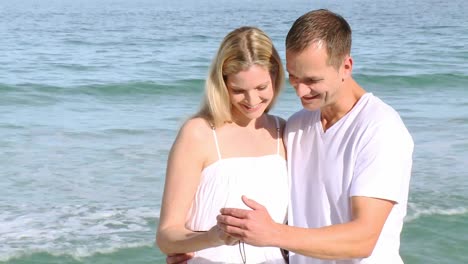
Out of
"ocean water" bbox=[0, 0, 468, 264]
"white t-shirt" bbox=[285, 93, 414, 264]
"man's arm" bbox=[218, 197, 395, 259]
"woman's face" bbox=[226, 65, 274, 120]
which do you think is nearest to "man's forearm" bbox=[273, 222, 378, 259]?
"man's arm" bbox=[218, 197, 395, 259]

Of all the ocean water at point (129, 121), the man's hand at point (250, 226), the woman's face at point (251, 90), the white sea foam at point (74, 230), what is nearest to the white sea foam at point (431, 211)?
the ocean water at point (129, 121)

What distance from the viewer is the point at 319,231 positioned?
3.10 metres

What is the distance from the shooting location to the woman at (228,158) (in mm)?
3518

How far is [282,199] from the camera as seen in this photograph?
367 centimetres

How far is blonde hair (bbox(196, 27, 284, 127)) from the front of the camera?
138 inches

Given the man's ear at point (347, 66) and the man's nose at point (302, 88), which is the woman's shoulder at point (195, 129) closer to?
the man's nose at point (302, 88)

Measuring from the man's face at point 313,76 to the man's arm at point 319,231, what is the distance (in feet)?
1.28

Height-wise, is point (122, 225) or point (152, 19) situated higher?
point (122, 225)

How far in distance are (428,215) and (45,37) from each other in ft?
57.3

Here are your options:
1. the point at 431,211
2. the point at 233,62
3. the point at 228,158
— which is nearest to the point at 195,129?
the point at 228,158

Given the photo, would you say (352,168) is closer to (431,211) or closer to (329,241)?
(329,241)

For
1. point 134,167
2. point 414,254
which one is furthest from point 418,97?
point 414,254

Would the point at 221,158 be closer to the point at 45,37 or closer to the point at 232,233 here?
the point at 232,233

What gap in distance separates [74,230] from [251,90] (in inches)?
192
